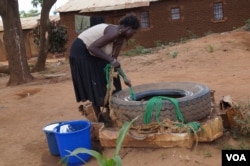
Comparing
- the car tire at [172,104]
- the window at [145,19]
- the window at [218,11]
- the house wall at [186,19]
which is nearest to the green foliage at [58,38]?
the house wall at [186,19]

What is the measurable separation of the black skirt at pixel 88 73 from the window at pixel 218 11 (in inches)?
552

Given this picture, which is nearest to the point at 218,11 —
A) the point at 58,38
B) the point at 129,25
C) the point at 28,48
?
the point at 58,38

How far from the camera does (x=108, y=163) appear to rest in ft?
8.32

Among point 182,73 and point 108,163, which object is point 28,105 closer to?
point 182,73

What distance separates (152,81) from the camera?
783cm

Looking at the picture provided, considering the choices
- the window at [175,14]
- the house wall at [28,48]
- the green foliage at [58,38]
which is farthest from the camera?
the house wall at [28,48]

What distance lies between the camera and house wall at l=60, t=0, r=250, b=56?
16.7 m

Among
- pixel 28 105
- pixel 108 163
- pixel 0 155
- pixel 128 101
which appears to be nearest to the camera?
pixel 108 163

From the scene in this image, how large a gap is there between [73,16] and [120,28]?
14.9 metres

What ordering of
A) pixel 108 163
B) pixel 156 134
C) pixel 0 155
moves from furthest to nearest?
pixel 0 155 < pixel 156 134 < pixel 108 163

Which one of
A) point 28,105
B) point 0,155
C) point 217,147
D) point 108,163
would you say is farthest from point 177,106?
point 28,105

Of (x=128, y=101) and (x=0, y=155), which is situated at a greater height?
(x=128, y=101)

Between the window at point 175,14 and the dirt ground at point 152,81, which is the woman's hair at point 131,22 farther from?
the window at point 175,14

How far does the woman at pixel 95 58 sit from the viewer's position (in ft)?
12.6
